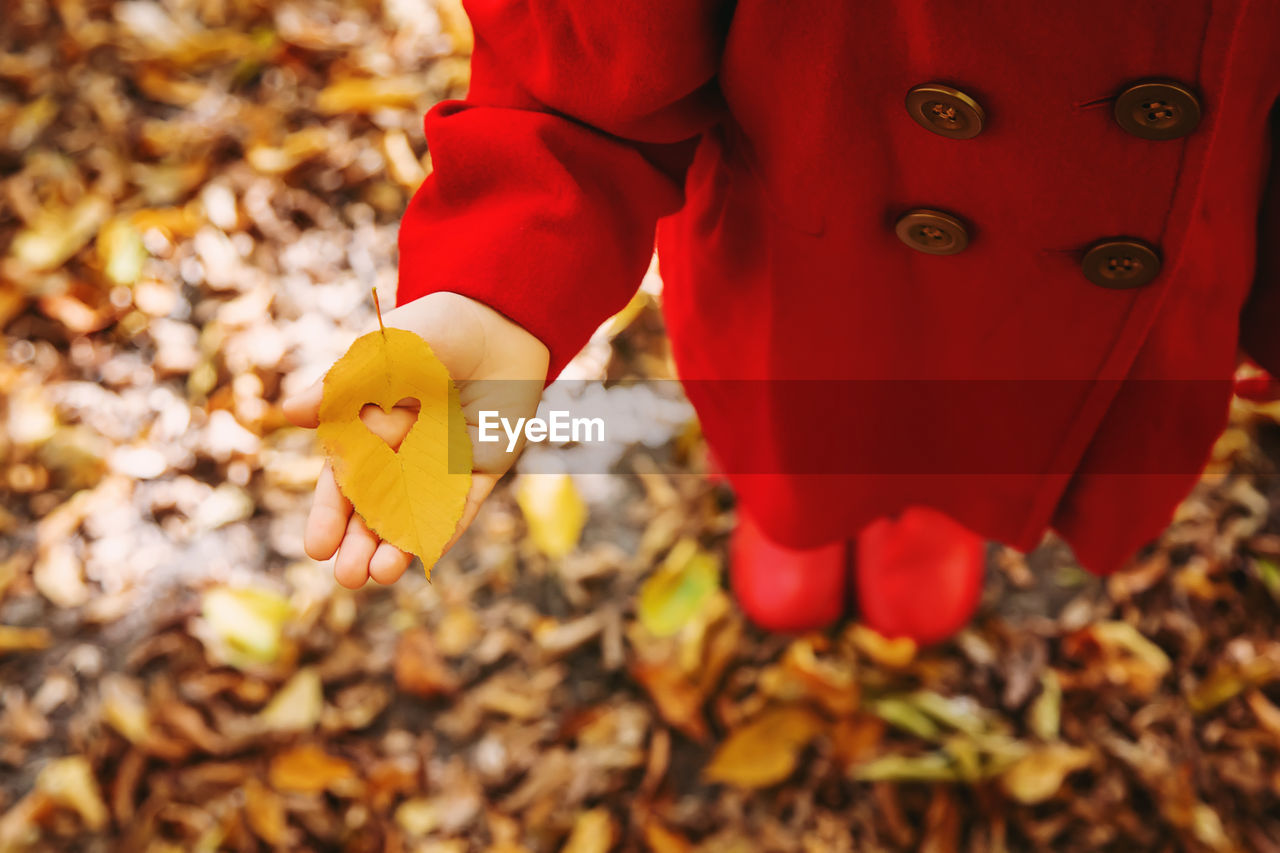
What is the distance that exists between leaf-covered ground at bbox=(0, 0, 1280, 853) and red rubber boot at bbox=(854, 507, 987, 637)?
0.04 meters

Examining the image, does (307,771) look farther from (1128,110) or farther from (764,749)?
(1128,110)

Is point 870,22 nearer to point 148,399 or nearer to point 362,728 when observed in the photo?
point 362,728

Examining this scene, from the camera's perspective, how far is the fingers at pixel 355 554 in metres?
0.55

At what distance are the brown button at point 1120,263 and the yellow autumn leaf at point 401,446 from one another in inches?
17.0

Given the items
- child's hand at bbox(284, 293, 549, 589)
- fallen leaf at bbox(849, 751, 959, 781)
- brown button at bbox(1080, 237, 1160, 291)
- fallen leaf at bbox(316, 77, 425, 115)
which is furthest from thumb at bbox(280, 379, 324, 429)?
fallen leaf at bbox(316, 77, 425, 115)

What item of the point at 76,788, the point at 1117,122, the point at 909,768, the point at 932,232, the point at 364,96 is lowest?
the point at 76,788

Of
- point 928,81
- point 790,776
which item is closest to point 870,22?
point 928,81

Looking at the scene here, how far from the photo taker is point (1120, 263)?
1.96 ft

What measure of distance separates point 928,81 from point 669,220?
368 mm

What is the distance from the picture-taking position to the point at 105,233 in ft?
5.13

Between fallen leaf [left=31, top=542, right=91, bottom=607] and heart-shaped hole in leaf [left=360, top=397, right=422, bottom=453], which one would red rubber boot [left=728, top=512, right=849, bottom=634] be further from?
fallen leaf [left=31, top=542, right=91, bottom=607]

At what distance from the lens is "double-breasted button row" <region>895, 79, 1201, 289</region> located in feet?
1.60

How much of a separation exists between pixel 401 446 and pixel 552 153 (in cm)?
22

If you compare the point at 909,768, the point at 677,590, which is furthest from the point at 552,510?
the point at 909,768
